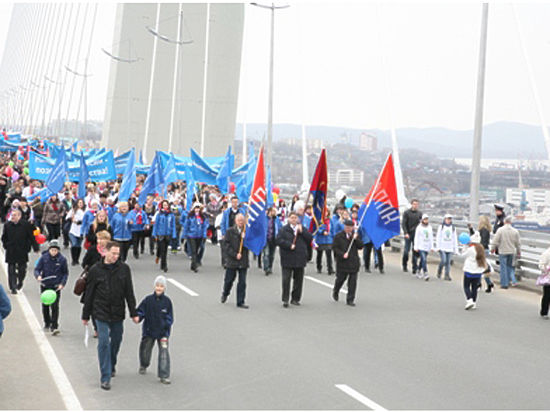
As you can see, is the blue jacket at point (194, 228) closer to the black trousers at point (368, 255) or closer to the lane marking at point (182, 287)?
the lane marking at point (182, 287)

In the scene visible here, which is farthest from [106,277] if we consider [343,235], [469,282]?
[469,282]

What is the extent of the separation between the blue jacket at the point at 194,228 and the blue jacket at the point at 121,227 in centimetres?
136

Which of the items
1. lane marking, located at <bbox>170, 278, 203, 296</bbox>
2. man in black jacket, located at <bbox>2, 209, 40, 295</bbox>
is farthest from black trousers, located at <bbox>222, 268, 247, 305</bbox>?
man in black jacket, located at <bbox>2, 209, 40, 295</bbox>

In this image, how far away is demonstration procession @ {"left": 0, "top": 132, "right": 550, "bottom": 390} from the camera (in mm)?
9250

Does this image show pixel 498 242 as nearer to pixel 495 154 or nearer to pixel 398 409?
pixel 495 154

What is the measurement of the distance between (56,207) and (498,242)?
432 inches

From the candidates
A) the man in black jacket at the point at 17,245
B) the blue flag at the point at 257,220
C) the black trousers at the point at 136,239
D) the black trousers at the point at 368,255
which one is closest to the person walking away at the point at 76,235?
Answer: the black trousers at the point at 136,239

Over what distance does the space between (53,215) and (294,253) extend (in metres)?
8.86

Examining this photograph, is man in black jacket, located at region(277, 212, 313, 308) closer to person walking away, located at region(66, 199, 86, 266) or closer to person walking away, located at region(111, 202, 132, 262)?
person walking away, located at region(111, 202, 132, 262)

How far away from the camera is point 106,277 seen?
912 cm

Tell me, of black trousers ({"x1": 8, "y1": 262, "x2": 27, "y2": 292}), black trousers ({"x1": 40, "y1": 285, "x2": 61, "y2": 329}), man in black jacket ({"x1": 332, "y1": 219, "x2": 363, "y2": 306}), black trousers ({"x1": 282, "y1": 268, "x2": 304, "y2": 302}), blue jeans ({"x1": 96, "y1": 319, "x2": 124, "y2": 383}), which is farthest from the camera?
man in black jacket ({"x1": 332, "y1": 219, "x2": 363, "y2": 306})

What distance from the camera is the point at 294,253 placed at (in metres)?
14.6

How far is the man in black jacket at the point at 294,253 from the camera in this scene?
47.6ft

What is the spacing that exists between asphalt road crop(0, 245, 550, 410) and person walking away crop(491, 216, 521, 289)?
125cm
